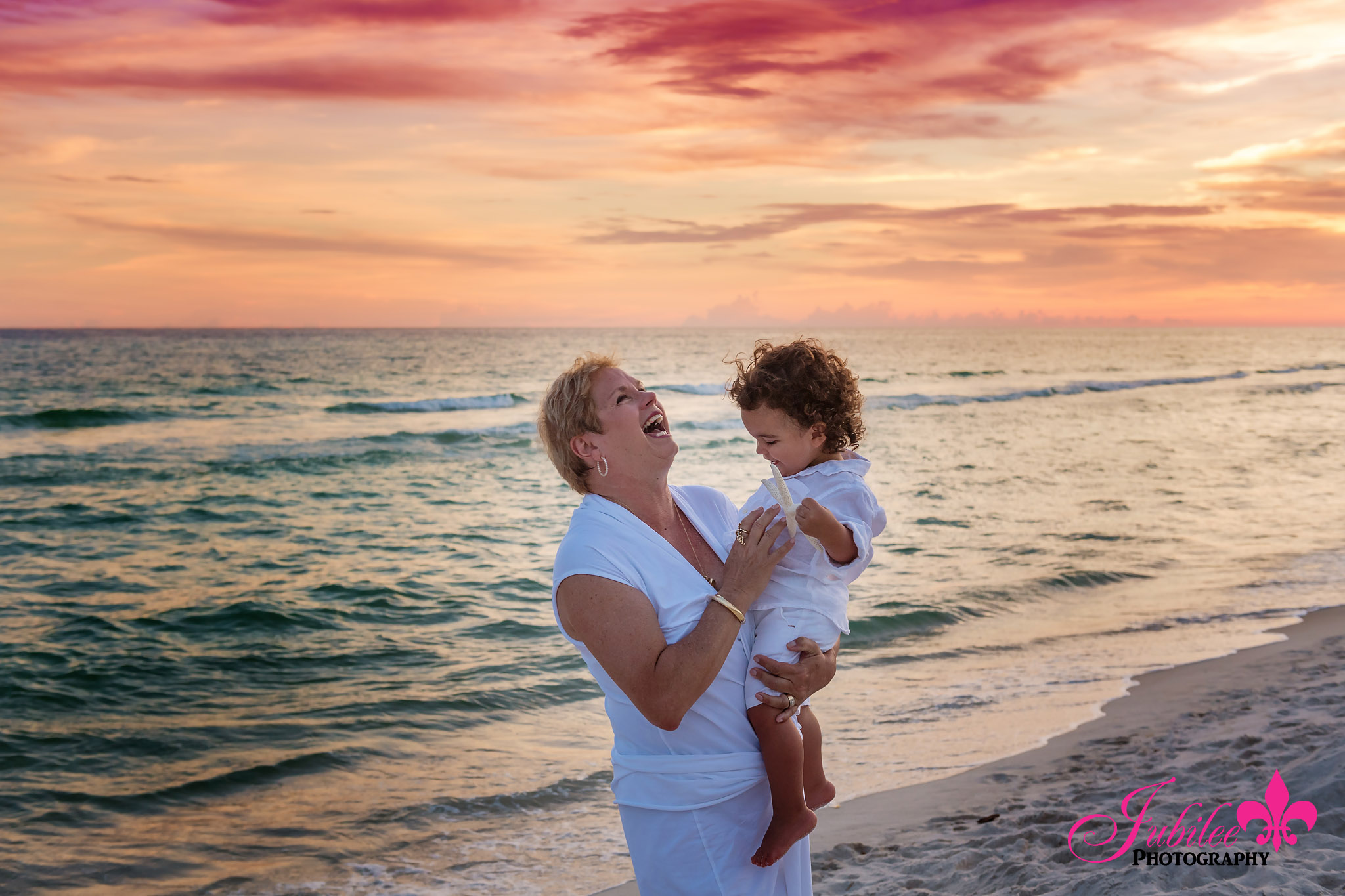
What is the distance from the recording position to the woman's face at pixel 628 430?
254 cm

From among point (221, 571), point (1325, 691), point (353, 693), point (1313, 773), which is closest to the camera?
point (1313, 773)

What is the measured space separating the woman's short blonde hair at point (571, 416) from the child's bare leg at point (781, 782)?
0.81 metres

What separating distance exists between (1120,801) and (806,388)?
349cm

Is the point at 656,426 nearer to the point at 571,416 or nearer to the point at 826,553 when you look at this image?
the point at 571,416

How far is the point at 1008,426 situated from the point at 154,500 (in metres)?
24.2

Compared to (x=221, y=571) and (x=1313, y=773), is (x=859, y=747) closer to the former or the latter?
(x=1313, y=773)

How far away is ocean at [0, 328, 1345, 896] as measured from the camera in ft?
18.1

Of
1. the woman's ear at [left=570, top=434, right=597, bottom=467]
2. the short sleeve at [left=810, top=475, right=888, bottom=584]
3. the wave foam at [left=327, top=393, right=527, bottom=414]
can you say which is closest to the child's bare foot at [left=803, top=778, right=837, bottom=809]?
the short sleeve at [left=810, top=475, right=888, bottom=584]

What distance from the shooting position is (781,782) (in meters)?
2.41

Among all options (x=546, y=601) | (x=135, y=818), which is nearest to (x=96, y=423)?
(x=546, y=601)

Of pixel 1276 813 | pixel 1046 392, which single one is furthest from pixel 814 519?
pixel 1046 392

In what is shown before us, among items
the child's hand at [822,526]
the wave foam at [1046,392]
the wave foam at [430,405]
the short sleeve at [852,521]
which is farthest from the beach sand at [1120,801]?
the wave foam at [430,405]

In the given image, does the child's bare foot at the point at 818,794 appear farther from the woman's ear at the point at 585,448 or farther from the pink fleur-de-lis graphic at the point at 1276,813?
the pink fleur-de-lis graphic at the point at 1276,813

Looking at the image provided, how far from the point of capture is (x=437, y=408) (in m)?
35.0
